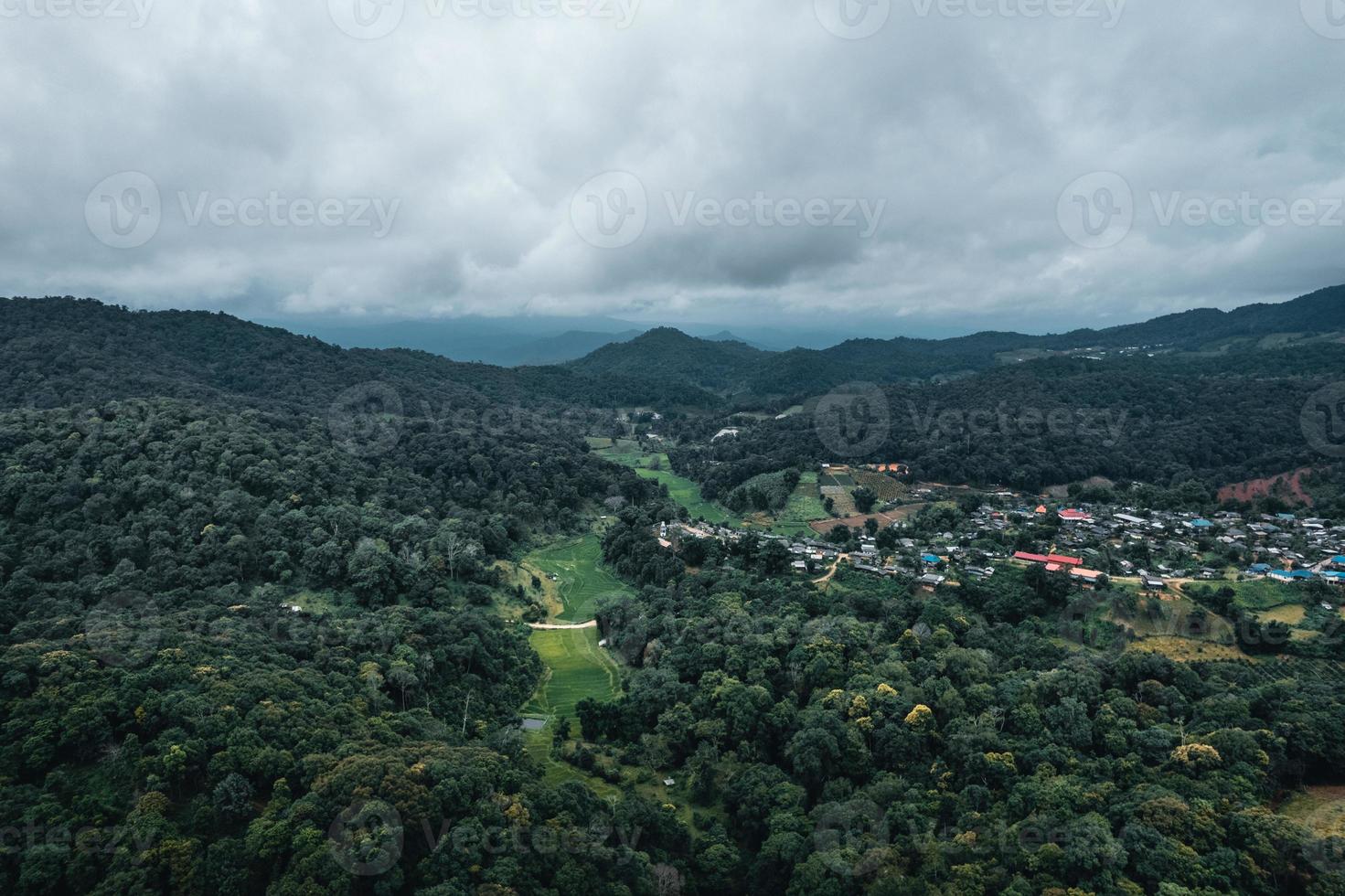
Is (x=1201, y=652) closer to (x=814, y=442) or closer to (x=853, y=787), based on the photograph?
(x=853, y=787)

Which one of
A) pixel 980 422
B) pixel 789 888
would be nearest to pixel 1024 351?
pixel 980 422

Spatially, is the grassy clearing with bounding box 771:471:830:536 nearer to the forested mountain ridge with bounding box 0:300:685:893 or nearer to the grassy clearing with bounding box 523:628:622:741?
the forested mountain ridge with bounding box 0:300:685:893

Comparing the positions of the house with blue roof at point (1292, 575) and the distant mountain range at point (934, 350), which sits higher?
the distant mountain range at point (934, 350)

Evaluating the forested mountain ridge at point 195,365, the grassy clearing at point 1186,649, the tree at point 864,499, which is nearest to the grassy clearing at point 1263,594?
the grassy clearing at point 1186,649

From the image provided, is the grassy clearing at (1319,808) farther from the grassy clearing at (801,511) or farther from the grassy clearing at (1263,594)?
the grassy clearing at (801,511)

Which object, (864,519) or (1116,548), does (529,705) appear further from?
(1116,548)

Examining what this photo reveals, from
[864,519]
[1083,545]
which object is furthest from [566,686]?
[1083,545]

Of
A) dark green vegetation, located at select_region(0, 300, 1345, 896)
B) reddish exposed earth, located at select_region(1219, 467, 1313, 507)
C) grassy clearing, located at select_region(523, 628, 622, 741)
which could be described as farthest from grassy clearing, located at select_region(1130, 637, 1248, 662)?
reddish exposed earth, located at select_region(1219, 467, 1313, 507)
